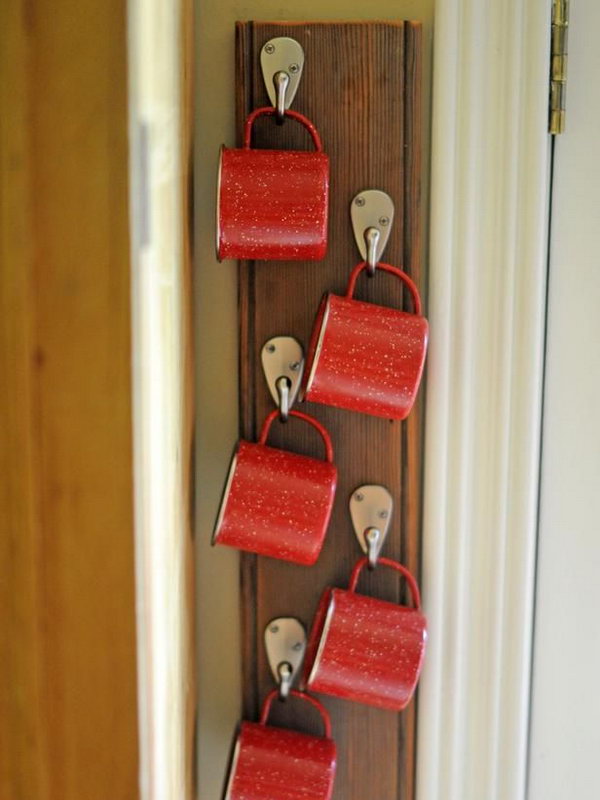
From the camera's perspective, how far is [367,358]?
0.80 m

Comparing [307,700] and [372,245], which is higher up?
[372,245]

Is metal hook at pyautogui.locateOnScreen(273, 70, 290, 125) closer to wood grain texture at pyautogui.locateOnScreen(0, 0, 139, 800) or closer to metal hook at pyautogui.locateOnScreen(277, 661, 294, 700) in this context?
wood grain texture at pyautogui.locateOnScreen(0, 0, 139, 800)

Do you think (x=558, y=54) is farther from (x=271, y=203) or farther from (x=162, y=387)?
(x=162, y=387)

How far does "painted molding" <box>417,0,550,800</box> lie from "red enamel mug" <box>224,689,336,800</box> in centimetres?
13

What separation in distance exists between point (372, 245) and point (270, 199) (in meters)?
0.12

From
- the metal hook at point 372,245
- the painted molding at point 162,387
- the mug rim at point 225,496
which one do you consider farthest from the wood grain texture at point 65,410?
the metal hook at point 372,245

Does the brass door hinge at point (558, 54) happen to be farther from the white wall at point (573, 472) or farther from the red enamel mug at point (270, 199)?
the red enamel mug at point (270, 199)

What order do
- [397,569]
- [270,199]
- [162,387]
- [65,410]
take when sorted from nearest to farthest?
[65,410] → [162,387] → [270,199] → [397,569]

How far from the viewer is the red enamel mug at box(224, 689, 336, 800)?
823 mm

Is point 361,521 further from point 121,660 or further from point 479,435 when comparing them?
point 121,660

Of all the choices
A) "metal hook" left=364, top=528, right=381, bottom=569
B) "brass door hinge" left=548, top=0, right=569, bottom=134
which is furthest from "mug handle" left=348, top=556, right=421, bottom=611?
"brass door hinge" left=548, top=0, right=569, bottom=134

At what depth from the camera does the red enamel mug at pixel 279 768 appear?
82cm

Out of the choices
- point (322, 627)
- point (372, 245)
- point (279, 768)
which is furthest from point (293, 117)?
point (279, 768)

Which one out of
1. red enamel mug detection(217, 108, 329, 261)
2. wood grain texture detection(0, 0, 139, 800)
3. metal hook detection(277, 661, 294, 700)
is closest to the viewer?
wood grain texture detection(0, 0, 139, 800)
